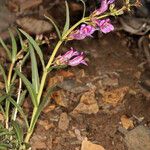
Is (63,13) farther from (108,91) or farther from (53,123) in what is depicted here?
(53,123)

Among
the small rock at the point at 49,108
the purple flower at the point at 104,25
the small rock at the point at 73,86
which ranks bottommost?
the small rock at the point at 73,86

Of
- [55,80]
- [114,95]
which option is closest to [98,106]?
[114,95]

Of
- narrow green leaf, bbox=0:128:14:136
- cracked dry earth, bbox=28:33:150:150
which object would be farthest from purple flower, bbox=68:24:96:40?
cracked dry earth, bbox=28:33:150:150

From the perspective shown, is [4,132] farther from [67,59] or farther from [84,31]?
[84,31]

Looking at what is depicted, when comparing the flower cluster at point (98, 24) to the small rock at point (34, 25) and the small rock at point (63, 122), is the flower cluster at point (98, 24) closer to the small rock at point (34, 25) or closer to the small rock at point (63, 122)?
the small rock at point (63, 122)

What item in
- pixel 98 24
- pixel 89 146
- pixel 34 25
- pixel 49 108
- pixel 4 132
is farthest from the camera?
pixel 34 25

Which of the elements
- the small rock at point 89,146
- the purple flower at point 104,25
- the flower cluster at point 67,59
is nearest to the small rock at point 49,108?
the small rock at point 89,146

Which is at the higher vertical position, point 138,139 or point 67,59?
point 67,59

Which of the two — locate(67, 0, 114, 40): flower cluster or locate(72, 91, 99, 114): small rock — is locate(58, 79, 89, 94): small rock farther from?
locate(67, 0, 114, 40): flower cluster
